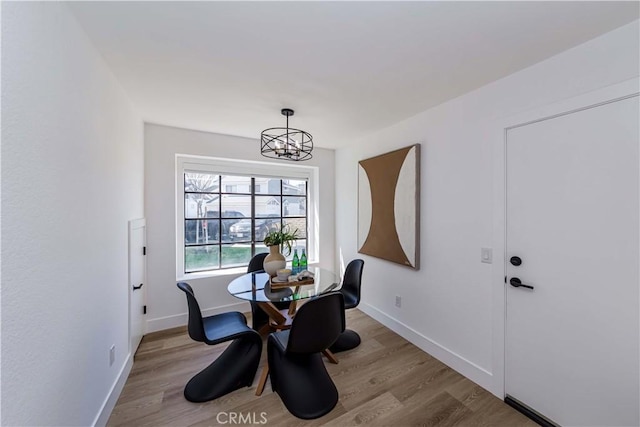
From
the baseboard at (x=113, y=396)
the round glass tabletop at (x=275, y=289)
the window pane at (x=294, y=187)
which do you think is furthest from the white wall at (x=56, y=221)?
the window pane at (x=294, y=187)

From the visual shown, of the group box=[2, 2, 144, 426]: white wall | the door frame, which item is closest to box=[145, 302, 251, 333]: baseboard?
box=[2, 2, 144, 426]: white wall

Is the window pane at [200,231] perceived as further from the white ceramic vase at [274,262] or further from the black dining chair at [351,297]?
the black dining chair at [351,297]

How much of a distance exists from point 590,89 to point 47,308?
3054 mm

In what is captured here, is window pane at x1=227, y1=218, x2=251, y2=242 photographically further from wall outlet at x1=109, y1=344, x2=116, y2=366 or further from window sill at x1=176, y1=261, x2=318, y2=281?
wall outlet at x1=109, y1=344, x2=116, y2=366

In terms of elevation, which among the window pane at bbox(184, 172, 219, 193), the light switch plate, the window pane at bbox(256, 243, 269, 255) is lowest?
the window pane at bbox(256, 243, 269, 255)

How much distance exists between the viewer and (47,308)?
105cm

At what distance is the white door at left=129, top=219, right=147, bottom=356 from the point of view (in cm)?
221

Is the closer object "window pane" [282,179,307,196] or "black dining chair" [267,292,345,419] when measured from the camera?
"black dining chair" [267,292,345,419]

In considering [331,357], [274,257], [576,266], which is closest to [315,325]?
[331,357]

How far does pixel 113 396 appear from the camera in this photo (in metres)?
1.77

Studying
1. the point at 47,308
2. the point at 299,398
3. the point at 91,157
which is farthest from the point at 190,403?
the point at 91,157

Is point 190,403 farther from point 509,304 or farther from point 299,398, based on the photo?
point 509,304

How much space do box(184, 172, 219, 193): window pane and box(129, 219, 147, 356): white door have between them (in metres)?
0.79

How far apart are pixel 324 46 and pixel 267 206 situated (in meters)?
2.60
